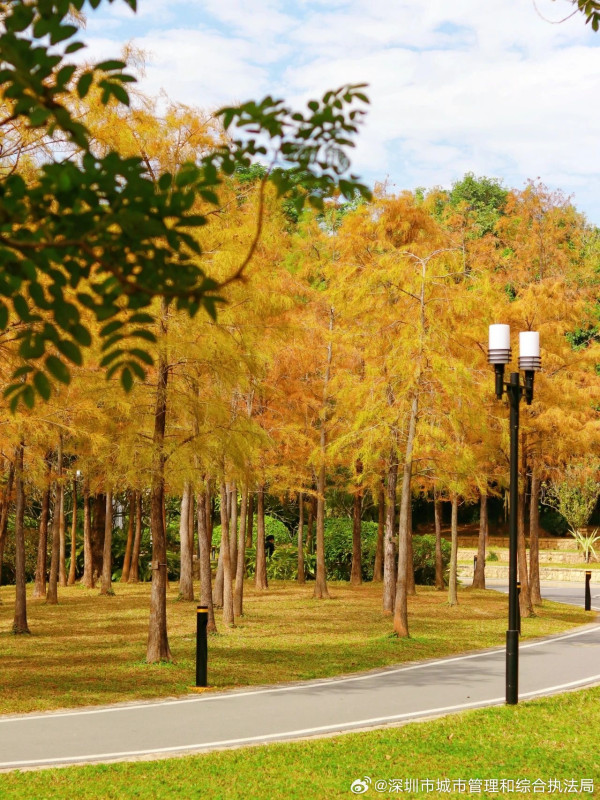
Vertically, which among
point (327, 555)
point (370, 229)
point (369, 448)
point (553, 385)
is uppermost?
point (370, 229)

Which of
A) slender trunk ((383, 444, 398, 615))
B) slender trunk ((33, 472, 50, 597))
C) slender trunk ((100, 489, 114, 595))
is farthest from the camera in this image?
slender trunk ((100, 489, 114, 595))

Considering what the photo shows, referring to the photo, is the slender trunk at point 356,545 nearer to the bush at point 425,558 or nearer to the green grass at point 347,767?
the bush at point 425,558

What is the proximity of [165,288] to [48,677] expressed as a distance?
11551 millimetres

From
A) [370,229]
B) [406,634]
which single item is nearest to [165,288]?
[406,634]

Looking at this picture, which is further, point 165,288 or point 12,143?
point 12,143

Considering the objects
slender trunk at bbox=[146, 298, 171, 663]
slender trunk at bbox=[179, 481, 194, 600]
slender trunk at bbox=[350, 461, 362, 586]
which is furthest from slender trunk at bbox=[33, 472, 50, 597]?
slender trunk at bbox=[146, 298, 171, 663]

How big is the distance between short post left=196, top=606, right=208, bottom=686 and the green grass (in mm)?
3449

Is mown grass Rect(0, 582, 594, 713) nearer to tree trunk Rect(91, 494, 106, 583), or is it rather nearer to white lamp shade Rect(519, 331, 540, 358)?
tree trunk Rect(91, 494, 106, 583)

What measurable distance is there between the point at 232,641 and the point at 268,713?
275 inches

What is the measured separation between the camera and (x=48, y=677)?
13.6 m

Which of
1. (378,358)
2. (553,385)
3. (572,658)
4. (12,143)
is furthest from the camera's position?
(553,385)

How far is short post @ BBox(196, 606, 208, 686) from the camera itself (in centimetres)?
1241

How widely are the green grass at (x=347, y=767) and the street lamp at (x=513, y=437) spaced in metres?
1.26

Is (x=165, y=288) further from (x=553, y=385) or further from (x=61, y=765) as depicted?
(x=553, y=385)
